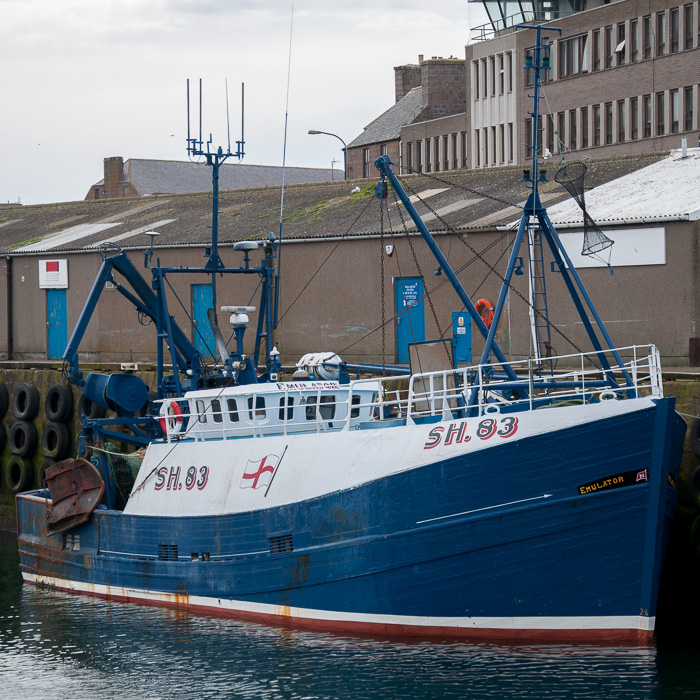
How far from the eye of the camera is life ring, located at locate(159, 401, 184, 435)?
1716 cm

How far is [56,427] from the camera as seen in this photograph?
2361 centimetres

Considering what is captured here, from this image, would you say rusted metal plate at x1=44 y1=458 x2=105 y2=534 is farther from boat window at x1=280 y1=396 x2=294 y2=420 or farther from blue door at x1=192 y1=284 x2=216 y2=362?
blue door at x1=192 y1=284 x2=216 y2=362

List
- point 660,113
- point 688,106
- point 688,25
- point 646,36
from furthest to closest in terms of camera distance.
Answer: point 646,36
point 660,113
point 688,106
point 688,25

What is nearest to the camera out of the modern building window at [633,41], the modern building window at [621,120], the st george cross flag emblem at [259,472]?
the st george cross flag emblem at [259,472]

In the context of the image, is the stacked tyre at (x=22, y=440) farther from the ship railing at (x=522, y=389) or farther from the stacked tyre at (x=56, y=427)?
the ship railing at (x=522, y=389)

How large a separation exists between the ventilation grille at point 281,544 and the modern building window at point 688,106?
33780 mm

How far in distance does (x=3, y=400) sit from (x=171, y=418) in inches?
370

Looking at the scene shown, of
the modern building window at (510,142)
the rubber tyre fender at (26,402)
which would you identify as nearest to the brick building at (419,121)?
the modern building window at (510,142)

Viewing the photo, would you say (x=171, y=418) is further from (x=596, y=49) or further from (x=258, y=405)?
(x=596, y=49)

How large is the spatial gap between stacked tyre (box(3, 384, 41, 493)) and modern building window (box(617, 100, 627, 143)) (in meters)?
30.5

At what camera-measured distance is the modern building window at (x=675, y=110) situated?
145ft

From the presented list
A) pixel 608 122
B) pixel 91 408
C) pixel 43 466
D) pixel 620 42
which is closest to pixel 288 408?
pixel 91 408

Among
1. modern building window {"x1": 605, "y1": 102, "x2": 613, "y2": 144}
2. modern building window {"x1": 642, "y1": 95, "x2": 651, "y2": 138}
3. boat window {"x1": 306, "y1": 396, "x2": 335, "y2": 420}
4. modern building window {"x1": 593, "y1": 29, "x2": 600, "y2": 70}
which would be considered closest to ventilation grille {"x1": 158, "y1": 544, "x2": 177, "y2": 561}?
boat window {"x1": 306, "y1": 396, "x2": 335, "y2": 420}

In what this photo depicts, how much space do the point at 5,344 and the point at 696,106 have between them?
2753 cm
